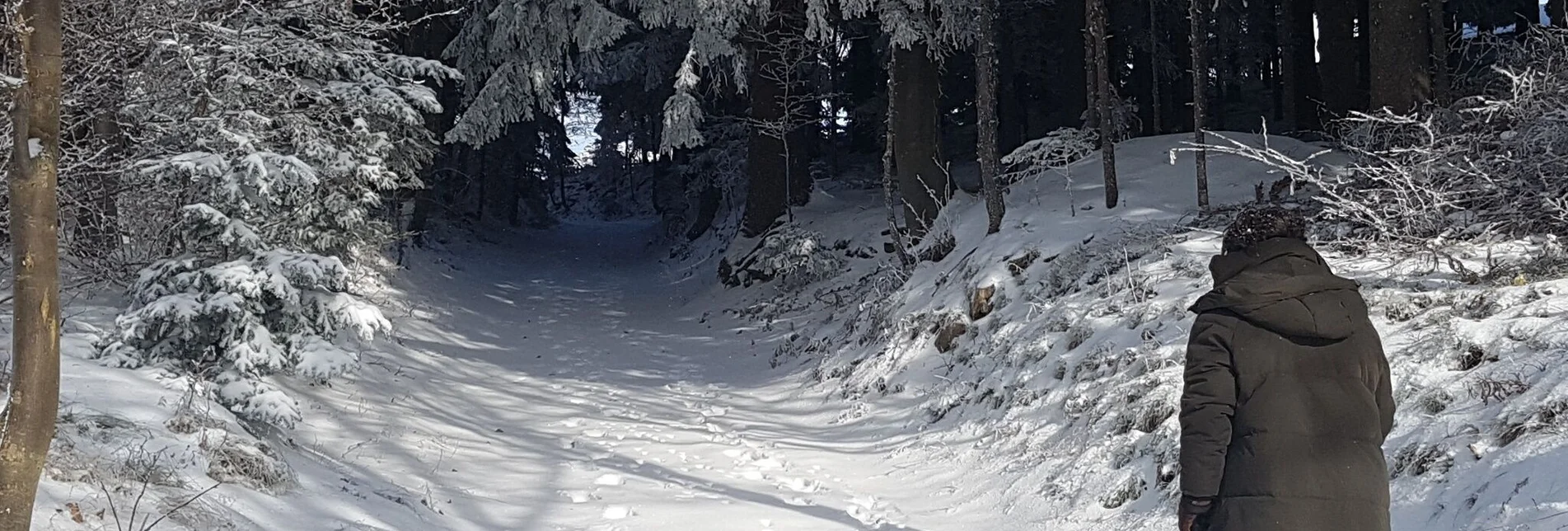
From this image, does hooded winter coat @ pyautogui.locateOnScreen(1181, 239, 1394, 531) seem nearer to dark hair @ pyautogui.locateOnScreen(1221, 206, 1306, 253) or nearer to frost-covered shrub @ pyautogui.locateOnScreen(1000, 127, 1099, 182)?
dark hair @ pyautogui.locateOnScreen(1221, 206, 1306, 253)

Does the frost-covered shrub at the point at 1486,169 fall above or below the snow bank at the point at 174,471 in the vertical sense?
above

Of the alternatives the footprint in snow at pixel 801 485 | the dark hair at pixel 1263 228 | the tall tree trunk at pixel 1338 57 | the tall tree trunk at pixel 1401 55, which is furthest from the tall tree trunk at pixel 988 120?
the dark hair at pixel 1263 228

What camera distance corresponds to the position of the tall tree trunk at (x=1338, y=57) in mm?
14725

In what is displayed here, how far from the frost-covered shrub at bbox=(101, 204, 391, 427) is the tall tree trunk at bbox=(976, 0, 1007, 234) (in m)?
6.53

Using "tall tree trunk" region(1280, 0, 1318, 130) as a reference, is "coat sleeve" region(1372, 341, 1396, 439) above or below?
below

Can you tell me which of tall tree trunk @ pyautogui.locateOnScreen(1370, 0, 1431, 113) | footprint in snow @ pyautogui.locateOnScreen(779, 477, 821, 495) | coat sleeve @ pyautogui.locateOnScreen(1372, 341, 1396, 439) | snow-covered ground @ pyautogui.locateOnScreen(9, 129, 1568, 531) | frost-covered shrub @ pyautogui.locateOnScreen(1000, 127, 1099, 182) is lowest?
footprint in snow @ pyautogui.locateOnScreen(779, 477, 821, 495)

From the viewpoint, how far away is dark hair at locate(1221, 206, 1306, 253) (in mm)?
3219

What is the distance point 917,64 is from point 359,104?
301 inches

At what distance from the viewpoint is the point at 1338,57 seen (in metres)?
14.9

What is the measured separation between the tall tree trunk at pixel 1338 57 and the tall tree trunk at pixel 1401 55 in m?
6.15

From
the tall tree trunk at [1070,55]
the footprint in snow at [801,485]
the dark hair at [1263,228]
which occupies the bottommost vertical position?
the footprint in snow at [801,485]

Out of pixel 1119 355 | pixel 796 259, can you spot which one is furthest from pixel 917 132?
pixel 1119 355

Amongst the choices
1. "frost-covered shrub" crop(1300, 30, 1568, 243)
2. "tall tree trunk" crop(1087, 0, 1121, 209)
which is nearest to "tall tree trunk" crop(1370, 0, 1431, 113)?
"frost-covered shrub" crop(1300, 30, 1568, 243)

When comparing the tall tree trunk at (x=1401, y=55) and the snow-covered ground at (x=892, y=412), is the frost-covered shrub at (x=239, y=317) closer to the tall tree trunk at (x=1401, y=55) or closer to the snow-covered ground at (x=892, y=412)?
the snow-covered ground at (x=892, y=412)
